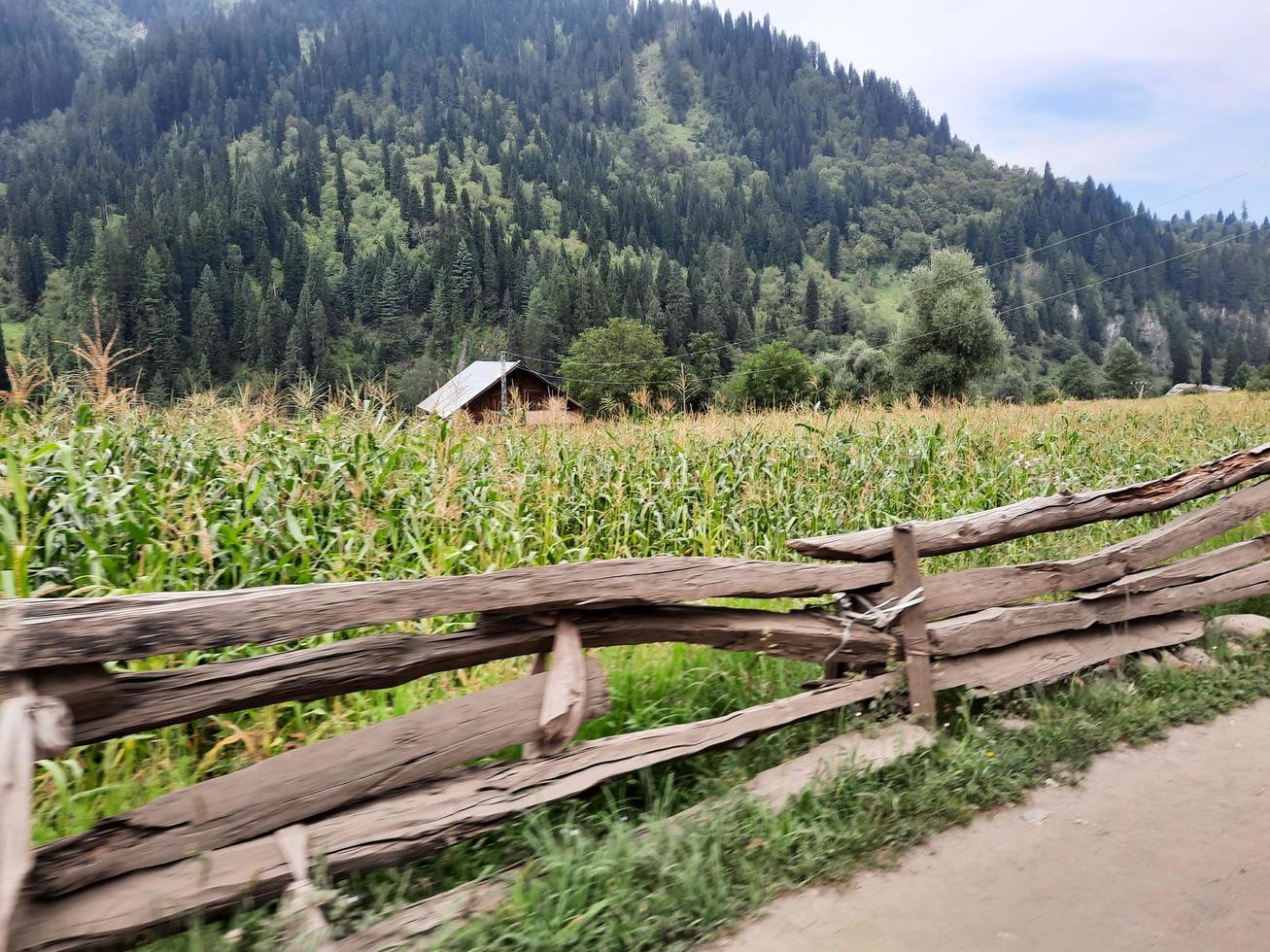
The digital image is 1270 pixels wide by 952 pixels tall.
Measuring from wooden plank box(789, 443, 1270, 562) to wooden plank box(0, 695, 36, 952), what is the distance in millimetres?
2666

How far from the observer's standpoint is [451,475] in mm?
5023

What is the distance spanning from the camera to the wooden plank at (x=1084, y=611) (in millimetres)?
3980

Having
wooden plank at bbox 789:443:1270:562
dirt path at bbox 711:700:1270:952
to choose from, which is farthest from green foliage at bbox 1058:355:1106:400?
dirt path at bbox 711:700:1270:952

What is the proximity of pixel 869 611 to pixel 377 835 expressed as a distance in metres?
2.40

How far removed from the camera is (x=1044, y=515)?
14.4ft

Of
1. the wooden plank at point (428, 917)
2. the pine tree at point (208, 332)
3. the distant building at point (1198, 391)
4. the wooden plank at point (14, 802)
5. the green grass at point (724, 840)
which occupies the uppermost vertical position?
the pine tree at point (208, 332)

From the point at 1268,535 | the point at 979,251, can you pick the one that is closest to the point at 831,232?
the point at 979,251

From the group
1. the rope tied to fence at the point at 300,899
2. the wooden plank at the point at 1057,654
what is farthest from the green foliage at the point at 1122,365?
the rope tied to fence at the point at 300,899

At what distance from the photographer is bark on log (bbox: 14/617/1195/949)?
203 centimetres

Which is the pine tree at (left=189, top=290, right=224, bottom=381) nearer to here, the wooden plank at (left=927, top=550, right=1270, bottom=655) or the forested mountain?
the forested mountain

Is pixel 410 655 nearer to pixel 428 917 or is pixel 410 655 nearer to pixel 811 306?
pixel 428 917

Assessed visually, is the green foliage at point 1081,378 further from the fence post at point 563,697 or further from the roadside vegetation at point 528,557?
the fence post at point 563,697

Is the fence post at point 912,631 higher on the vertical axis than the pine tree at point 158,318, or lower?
lower

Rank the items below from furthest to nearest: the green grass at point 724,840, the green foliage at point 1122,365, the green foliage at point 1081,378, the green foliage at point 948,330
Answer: the green foliage at point 1122,365
the green foliage at point 1081,378
the green foliage at point 948,330
the green grass at point 724,840
